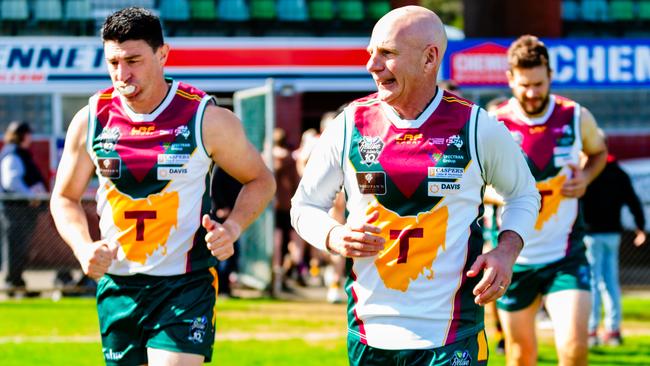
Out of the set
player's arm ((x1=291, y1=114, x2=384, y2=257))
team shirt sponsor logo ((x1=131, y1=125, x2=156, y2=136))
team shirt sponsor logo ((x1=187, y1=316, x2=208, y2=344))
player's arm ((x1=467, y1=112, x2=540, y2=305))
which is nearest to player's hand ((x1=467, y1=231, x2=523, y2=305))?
player's arm ((x1=467, y1=112, x2=540, y2=305))

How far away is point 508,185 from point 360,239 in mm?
779

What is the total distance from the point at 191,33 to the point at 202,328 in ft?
63.3

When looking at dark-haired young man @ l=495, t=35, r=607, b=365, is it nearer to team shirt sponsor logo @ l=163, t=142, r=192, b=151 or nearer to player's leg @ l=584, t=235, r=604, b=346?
team shirt sponsor logo @ l=163, t=142, r=192, b=151

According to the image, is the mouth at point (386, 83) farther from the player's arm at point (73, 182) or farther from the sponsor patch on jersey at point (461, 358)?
the player's arm at point (73, 182)

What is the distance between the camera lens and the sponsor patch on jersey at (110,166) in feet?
16.3

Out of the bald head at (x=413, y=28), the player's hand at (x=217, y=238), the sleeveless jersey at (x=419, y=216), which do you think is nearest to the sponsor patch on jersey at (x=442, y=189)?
the sleeveless jersey at (x=419, y=216)

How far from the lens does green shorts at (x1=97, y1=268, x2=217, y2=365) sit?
193 inches

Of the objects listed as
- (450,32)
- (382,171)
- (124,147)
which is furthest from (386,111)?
(450,32)

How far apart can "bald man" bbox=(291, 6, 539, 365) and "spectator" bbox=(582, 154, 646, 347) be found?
21.0 feet

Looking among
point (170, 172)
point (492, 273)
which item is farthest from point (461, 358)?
point (170, 172)

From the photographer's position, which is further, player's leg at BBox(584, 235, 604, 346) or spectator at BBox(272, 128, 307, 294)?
spectator at BBox(272, 128, 307, 294)

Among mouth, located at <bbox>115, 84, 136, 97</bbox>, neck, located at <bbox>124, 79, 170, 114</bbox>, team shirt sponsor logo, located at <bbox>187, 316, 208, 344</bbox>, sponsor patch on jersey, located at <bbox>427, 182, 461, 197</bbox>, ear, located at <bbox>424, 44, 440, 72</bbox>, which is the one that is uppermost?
ear, located at <bbox>424, 44, 440, 72</bbox>

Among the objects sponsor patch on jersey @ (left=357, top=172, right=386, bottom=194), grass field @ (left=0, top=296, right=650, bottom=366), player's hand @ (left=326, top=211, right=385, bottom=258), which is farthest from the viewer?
grass field @ (left=0, top=296, right=650, bottom=366)

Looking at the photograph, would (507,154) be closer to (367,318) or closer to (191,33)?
(367,318)
